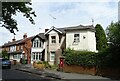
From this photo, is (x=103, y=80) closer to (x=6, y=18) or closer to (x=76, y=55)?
(x=76, y=55)

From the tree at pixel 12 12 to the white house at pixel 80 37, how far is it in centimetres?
2742

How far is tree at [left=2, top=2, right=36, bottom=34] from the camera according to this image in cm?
1509

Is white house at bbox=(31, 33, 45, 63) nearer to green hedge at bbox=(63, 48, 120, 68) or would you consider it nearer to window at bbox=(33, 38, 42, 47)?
window at bbox=(33, 38, 42, 47)

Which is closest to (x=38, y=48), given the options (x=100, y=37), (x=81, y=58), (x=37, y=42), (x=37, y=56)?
(x=37, y=42)

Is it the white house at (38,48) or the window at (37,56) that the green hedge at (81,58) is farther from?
the window at (37,56)

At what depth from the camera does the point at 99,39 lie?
53188mm

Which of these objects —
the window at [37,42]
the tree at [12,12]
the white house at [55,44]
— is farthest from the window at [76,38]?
the tree at [12,12]

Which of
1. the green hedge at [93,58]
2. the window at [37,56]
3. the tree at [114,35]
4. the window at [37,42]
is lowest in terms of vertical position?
the green hedge at [93,58]

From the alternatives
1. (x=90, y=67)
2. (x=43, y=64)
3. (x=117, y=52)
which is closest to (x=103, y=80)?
(x=117, y=52)

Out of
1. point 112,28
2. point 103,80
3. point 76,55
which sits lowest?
point 103,80

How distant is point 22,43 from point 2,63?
23.4 m

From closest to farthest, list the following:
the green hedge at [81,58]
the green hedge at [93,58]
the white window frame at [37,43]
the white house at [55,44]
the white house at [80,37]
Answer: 1. the green hedge at [93,58]
2. the green hedge at [81,58]
3. the white house at [80,37]
4. the white house at [55,44]
5. the white window frame at [37,43]

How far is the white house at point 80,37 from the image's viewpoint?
142 ft

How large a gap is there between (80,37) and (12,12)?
28735mm
